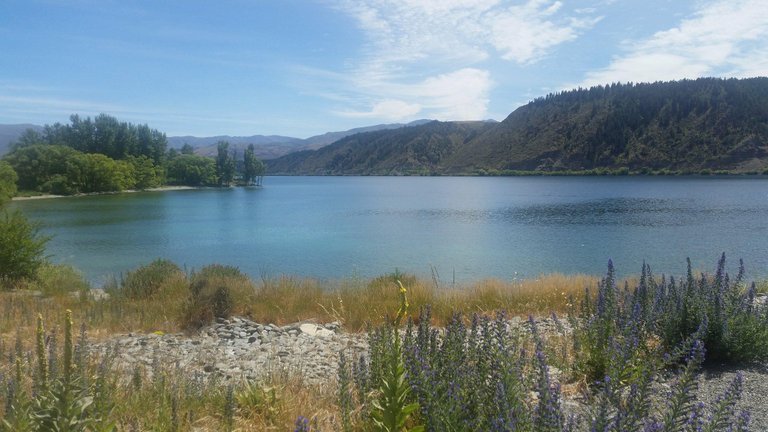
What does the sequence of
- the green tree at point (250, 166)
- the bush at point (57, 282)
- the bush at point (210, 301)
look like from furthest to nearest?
1. the green tree at point (250, 166)
2. the bush at point (57, 282)
3. the bush at point (210, 301)

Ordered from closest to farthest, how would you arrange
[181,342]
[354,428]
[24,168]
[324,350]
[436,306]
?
[354,428] → [324,350] → [181,342] → [436,306] → [24,168]

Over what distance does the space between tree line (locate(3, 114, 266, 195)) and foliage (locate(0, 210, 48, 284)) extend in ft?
269

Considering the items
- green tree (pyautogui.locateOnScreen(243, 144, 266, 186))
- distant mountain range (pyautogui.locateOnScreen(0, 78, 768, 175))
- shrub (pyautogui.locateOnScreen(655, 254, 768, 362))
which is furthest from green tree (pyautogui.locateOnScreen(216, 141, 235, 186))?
shrub (pyautogui.locateOnScreen(655, 254, 768, 362))

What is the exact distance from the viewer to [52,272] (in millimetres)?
14805

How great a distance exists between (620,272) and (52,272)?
66.2 feet

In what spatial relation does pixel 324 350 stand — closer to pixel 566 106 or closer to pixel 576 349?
pixel 576 349

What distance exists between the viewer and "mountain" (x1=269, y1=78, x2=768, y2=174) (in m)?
119

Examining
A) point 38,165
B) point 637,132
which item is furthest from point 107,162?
point 637,132

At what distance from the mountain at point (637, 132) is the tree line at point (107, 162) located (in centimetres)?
8162

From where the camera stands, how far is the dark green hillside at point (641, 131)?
11888 centimetres

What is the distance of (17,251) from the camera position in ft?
46.4

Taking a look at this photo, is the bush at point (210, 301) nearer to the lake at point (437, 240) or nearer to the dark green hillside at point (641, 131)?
the lake at point (437, 240)

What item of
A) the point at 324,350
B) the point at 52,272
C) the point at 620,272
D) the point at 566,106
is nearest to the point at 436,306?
the point at 324,350

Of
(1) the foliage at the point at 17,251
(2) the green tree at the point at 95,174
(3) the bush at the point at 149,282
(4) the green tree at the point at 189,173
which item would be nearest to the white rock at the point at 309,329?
(3) the bush at the point at 149,282
